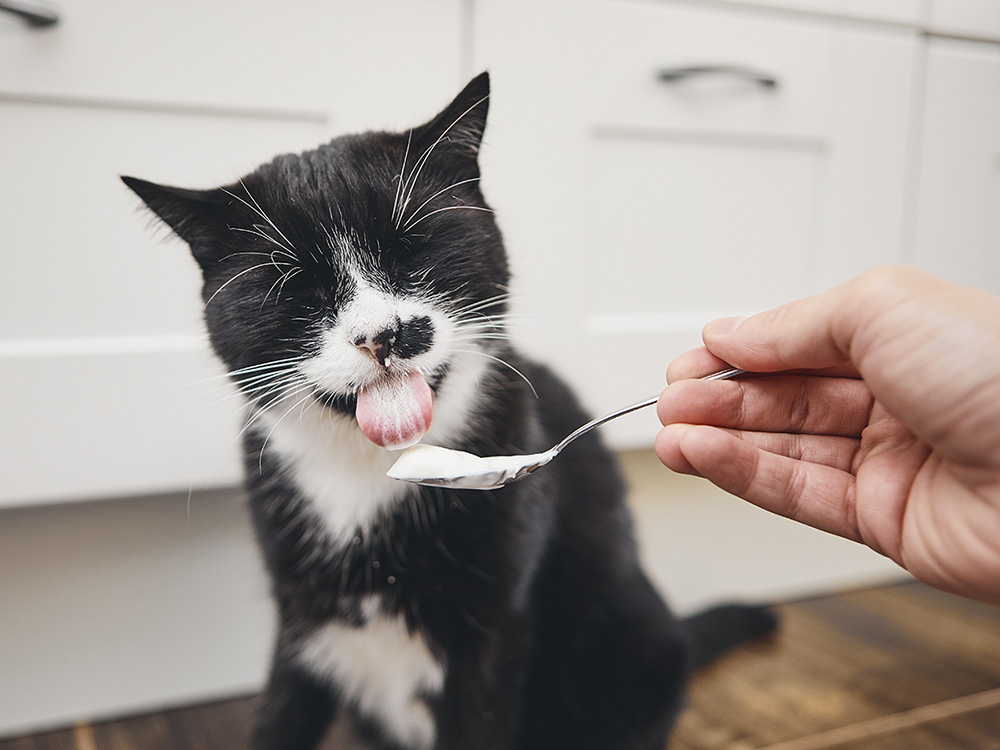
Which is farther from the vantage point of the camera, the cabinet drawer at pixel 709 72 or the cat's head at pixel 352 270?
the cabinet drawer at pixel 709 72

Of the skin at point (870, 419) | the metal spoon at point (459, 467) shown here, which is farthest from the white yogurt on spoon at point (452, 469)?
the skin at point (870, 419)

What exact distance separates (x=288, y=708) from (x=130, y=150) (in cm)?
67

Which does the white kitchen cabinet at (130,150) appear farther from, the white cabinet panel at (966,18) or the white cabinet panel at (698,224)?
the white cabinet panel at (966,18)

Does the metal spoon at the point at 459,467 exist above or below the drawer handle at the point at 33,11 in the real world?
below

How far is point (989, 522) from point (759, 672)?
725mm

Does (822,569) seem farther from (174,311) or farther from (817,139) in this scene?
(174,311)

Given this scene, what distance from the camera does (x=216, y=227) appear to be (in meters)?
0.66

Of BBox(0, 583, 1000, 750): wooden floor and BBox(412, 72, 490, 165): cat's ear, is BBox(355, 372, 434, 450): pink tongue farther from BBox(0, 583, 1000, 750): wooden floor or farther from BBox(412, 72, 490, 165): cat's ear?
BBox(0, 583, 1000, 750): wooden floor

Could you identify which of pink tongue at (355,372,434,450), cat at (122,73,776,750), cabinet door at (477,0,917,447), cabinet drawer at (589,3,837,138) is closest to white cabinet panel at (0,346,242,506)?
cat at (122,73,776,750)

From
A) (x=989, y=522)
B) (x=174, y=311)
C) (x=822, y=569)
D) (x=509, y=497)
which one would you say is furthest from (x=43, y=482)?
(x=822, y=569)

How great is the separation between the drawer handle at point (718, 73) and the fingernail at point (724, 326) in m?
0.51

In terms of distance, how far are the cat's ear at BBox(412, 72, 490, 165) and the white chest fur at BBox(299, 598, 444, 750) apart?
456 millimetres

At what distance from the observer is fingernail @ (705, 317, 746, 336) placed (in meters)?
0.62

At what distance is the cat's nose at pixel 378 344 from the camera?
0.59 m
